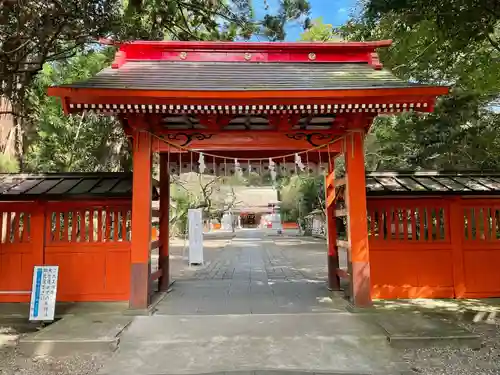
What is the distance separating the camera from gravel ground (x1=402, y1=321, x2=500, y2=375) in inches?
179

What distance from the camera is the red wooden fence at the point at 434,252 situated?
25.2ft

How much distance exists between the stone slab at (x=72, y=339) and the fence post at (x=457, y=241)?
6223mm

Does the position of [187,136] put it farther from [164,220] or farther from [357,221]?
[357,221]

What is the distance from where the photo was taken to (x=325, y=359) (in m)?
4.87

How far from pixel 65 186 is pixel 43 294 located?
2621 mm

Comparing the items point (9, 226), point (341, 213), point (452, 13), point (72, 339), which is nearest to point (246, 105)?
point (341, 213)

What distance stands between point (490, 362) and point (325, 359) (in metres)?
2.00

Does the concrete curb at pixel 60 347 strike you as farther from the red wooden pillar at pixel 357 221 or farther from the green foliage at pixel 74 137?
the green foliage at pixel 74 137

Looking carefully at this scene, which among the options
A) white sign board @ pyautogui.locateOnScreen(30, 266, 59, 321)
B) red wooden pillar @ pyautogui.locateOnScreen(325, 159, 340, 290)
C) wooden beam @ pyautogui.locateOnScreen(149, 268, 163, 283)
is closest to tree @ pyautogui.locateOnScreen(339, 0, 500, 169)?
red wooden pillar @ pyautogui.locateOnScreen(325, 159, 340, 290)

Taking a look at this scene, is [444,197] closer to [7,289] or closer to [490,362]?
[490,362]

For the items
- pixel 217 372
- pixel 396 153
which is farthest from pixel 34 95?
pixel 396 153

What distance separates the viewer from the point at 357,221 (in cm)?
688

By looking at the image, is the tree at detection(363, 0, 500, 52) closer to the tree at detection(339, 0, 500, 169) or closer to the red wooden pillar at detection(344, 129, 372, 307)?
the tree at detection(339, 0, 500, 169)

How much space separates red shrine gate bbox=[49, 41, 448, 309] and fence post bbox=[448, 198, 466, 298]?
2.17 m
